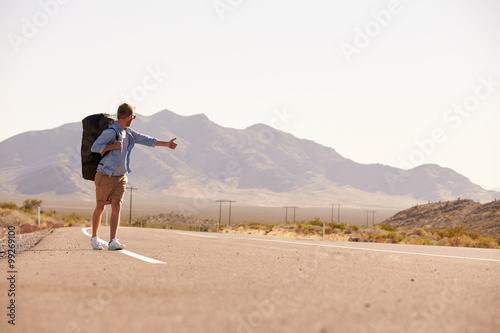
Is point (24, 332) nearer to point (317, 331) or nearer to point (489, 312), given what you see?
point (317, 331)

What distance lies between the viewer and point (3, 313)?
3.20m

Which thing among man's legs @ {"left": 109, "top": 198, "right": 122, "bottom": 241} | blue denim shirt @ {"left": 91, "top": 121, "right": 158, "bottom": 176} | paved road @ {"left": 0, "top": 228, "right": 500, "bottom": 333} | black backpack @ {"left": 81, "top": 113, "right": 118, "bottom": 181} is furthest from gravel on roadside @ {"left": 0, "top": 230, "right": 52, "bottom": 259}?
paved road @ {"left": 0, "top": 228, "right": 500, "bottom": 333}

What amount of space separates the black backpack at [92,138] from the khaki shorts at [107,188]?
6.9 inches

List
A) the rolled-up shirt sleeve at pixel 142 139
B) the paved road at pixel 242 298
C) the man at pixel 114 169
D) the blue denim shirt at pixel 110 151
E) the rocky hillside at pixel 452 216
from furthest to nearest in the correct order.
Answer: the rocky hillside at pixel 452 216, the rolled-up shirt sleeve at pixel 142 139, the man at pixel 114 169, the blue denim shirt at pixel 110 151, the paved road at pixel 242 298

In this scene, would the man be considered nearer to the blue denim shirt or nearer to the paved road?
the blue denim shirt

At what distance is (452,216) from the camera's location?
7025 centimetres

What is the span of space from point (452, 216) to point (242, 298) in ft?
235

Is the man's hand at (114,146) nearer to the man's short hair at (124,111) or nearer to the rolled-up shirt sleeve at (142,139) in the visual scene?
the man's short hair at (124,111)

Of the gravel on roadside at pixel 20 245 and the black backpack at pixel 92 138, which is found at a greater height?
the black backpack at pixel 92 138

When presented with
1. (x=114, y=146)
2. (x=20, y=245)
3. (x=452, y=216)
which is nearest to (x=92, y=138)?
(x=114, y=146)

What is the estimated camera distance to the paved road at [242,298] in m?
3.04

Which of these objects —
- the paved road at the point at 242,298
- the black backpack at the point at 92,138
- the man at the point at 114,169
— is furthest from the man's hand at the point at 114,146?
the paved road at the point at 242,298

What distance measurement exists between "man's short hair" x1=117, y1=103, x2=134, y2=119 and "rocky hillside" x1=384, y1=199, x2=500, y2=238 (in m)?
51.6

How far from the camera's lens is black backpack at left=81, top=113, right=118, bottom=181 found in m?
7.88
